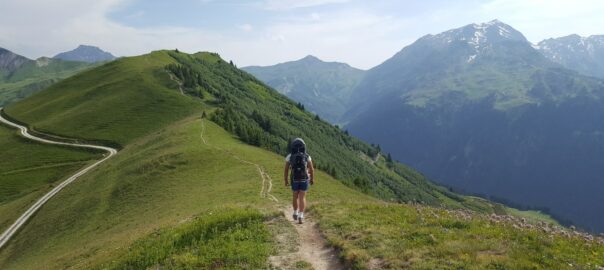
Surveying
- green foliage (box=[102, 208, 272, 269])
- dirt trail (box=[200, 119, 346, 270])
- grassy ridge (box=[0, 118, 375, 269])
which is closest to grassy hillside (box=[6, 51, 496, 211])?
grassy ridge (box=[0, 118, 375, 269])

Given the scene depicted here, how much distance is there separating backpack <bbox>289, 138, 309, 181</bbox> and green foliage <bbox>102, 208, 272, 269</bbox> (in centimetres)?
317

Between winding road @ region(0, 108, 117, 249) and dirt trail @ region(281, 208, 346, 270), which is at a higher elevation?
dirt trail @ region(281, 208, 346, 270)

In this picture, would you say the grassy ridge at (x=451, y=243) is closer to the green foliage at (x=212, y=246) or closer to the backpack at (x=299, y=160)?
the backpack at (x=299, y=160)

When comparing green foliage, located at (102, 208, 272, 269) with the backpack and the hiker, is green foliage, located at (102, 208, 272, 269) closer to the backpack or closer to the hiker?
the hiker

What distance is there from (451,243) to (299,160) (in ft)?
28.7

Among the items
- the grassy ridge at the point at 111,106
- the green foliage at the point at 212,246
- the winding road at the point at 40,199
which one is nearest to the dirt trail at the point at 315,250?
the green foliage at the point at 212,246

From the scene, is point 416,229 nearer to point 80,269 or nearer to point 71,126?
point 80,269

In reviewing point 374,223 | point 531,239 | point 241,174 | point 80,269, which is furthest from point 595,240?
point 241,174

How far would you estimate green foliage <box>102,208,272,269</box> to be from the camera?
59.6ft

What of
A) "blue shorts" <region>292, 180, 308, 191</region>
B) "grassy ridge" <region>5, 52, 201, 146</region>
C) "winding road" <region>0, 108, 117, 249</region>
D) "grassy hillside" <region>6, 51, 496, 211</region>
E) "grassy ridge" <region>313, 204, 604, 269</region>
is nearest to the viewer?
"grassy ridge" <region>313, 204, 604, 269</region>

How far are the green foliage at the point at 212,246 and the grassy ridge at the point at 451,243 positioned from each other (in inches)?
137

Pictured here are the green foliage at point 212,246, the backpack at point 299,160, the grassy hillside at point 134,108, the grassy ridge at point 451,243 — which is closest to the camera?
the grassy ridge at point 451,243

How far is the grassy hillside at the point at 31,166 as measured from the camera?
94.1m

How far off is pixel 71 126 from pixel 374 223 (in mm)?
130616
